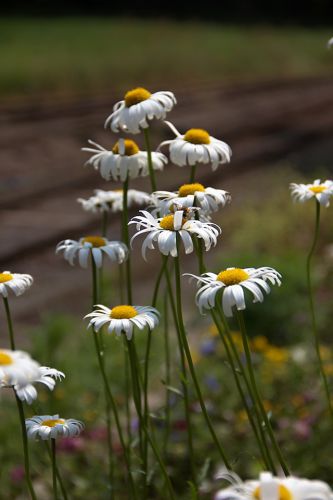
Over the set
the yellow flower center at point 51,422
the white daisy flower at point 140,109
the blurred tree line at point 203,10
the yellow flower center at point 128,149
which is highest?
the white daisy flower at point 140,109

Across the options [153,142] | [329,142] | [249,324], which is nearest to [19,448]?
[249,324]

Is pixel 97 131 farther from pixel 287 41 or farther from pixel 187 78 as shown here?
pixel 287 41

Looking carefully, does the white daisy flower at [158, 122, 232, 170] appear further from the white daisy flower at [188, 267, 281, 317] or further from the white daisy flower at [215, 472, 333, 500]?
the white daisy flower at [215, 472, 333, 500]

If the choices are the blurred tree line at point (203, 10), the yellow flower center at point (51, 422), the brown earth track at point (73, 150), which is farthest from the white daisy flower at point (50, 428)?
the blurred tree line at point (203, 10)

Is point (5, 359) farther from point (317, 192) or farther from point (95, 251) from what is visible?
point (317, 192)

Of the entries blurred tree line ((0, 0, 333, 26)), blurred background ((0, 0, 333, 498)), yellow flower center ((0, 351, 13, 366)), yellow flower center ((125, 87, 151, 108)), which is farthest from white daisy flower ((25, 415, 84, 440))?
blurred tree line ((0, 0, 333, 26))

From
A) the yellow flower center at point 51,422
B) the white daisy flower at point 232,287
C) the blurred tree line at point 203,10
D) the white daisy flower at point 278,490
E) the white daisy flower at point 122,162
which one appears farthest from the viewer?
the blurred tree line at point 203,10

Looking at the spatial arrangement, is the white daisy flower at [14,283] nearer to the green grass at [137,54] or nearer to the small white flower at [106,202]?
the small white flower at [106,202]

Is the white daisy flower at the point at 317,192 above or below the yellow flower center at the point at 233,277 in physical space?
above
